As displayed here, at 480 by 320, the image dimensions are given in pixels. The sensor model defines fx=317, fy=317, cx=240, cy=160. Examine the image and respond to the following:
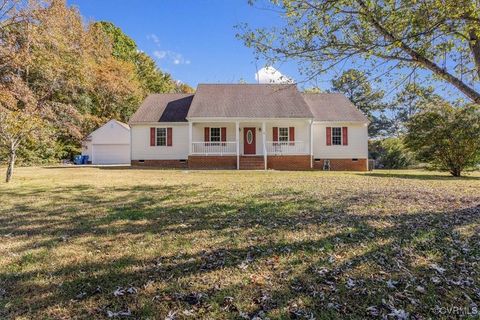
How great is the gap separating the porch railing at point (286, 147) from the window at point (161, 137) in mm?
6990

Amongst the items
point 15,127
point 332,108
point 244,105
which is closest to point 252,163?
point 244,105

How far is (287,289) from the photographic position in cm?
311

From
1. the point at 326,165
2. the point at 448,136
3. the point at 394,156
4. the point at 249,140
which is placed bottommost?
the point at 326,165

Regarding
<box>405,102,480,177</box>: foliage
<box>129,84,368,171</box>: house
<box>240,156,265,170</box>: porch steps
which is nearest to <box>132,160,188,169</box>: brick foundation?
<box>129,84,368,171</box>: house

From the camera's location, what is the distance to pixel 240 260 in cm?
384

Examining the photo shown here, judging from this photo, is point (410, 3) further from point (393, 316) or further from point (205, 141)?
point (205, 141)

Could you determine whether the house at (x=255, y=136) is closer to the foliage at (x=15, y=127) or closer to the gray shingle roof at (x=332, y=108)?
the gray shingle roof at (x=332, y=108)

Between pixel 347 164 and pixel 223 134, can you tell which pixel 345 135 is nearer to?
pixel 347 164

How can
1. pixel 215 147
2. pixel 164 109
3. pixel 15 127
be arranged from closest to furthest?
1. pixel 15 127
2. pixel 215 147
3. pixel 164 109

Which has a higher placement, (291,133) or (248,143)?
(291,133)

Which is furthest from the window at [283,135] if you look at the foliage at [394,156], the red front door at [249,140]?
the foliage at [394,156]

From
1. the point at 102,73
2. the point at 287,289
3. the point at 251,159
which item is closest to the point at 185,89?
the point at 102,73

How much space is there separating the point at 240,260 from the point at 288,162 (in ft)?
54.8

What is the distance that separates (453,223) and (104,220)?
6.13m
